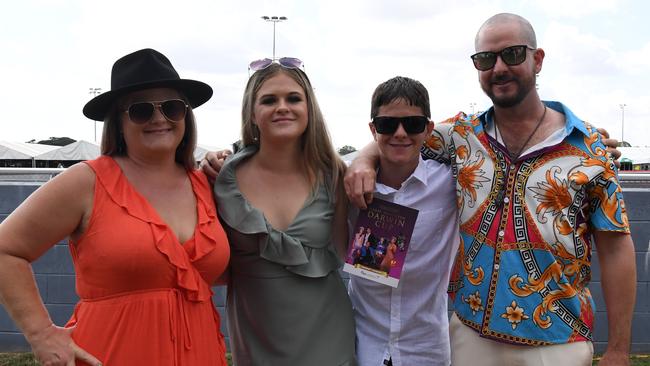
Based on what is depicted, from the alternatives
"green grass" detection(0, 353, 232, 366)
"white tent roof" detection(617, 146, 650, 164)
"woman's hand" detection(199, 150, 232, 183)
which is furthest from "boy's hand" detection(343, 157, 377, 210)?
"white tent roof" detection(617, 146, 650, 164)

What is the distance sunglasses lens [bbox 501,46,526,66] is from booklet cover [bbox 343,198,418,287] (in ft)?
2.58

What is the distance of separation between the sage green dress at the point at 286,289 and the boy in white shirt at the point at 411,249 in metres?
0.16

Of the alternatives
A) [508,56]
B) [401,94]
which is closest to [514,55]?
[508,56]

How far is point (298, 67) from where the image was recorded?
125 inches

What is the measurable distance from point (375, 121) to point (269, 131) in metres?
0.50

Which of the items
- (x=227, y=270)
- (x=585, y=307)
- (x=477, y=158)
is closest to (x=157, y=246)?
(x=227, y=270)

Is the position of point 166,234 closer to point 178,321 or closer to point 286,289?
point 178,321

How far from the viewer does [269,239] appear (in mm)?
2881

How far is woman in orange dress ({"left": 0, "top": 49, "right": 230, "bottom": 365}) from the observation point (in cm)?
252

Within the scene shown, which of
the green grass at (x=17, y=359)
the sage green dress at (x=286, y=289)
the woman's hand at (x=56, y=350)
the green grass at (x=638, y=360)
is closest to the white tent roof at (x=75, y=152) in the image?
the green grass at (x=17, y=359)

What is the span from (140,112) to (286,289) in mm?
1003

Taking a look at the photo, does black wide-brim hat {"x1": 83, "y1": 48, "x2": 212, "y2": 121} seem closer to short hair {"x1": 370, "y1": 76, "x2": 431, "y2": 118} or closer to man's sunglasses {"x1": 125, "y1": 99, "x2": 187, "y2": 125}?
man's sunglasses {"x1": 125, "y1": 99, "x2": 187, "y2": 125}

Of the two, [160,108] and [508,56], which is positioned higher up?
[508,56]

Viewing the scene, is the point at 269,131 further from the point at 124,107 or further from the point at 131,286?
the point at 131,286
